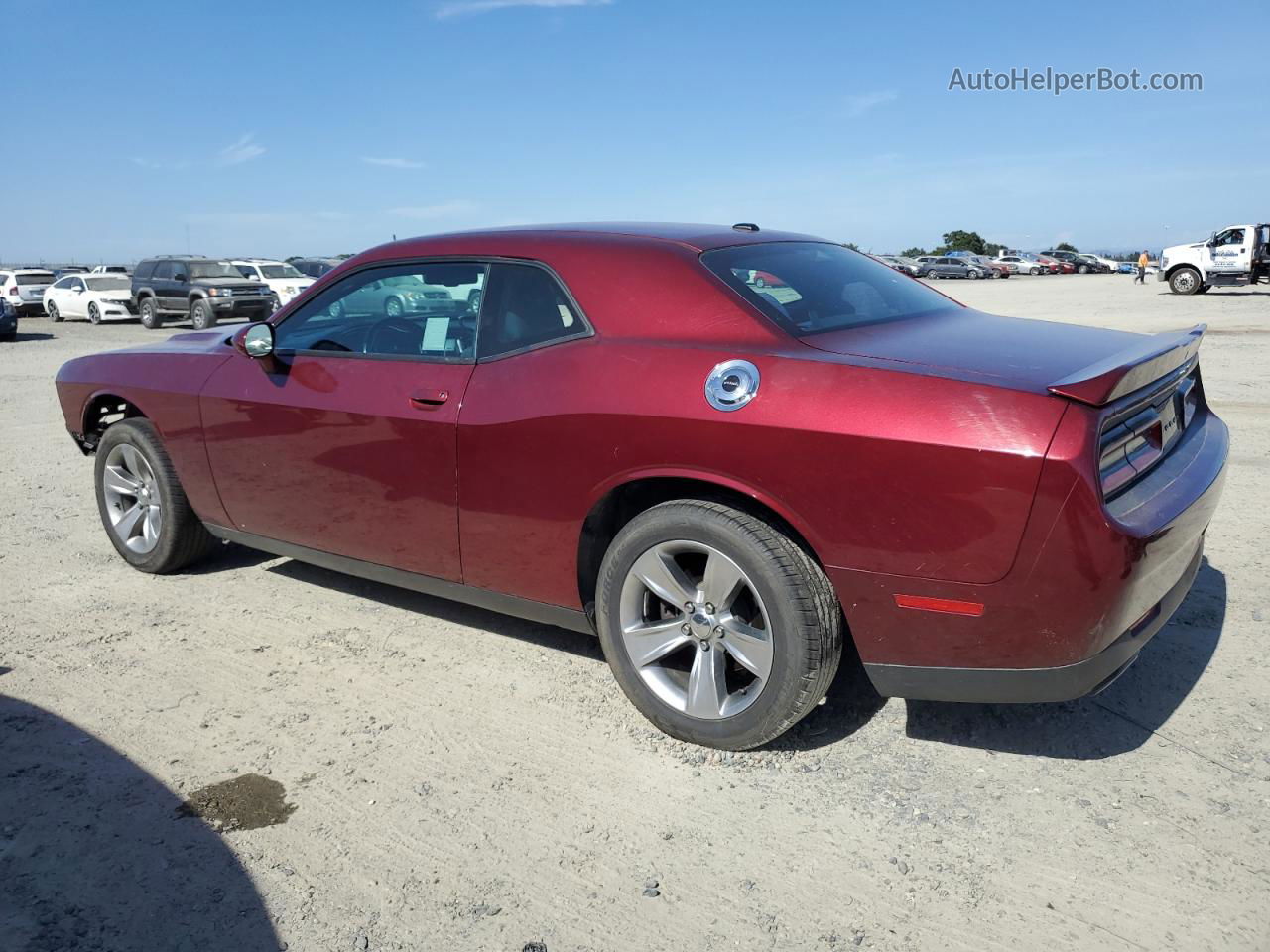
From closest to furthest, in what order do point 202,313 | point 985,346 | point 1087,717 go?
point 985,346 → point 1087,717 → point 202,313

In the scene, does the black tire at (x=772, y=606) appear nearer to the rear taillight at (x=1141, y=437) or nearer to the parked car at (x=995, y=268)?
the rear taillight at (x=1141, y=437)

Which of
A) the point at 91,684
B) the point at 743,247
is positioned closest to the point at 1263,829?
the point at 743,247

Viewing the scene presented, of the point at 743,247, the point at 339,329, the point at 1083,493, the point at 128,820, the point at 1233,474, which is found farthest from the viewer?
the point at 1233,474

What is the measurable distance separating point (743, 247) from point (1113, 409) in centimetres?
144

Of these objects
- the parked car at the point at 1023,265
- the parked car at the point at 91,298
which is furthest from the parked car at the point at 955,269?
the parked car at the point at 91,298

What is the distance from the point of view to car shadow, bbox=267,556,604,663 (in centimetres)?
411

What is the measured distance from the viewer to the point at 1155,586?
2.81m

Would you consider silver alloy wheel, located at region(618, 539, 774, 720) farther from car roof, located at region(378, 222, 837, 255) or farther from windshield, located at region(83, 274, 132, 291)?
windshield, located at region(83, 274, 132, 291)

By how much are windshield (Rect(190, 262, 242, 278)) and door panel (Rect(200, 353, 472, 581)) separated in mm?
22526

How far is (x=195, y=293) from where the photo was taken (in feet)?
78.7

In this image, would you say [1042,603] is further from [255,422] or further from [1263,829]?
[255,422]

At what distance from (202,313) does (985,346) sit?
23.8 meters

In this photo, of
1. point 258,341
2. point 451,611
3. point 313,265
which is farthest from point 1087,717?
point 313,265

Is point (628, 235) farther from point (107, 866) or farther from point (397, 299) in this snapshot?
point (107, 866)
